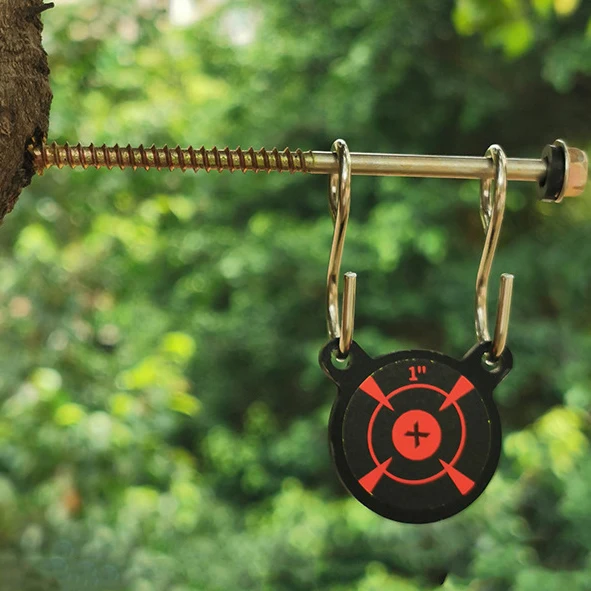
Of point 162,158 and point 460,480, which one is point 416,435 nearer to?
point 460,480

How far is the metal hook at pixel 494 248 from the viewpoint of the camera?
0.44 m

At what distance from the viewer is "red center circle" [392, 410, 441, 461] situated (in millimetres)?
447

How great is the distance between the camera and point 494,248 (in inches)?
17.7

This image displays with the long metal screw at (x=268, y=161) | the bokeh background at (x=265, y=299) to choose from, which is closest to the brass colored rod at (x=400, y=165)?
the long metal screw at (x=268, y=161)

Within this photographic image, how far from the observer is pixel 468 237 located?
267 centimetres

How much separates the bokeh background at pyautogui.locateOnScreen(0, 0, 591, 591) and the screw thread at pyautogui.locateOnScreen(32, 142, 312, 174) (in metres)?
0.83

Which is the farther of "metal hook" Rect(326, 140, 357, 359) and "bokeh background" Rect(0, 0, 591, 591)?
"bokeh background" Rect(0, 0, 591, 591)

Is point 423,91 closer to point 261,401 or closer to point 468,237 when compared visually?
point 468,237

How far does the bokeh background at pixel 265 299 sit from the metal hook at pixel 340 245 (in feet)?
2.69

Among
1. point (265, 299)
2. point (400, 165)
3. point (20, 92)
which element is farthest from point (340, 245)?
point (265, 299)

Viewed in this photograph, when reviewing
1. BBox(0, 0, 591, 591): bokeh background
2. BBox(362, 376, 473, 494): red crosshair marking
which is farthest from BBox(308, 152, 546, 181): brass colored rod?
BBox(0, 0, 591, 591): bokeh background

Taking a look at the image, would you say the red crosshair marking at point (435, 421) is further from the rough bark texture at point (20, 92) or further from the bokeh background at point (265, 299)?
the bokeh background at point (265, 299)

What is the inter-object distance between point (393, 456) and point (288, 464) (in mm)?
2306

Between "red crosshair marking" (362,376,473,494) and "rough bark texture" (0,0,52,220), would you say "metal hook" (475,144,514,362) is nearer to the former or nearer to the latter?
"red crosshair marking" (362,376,473,494)
